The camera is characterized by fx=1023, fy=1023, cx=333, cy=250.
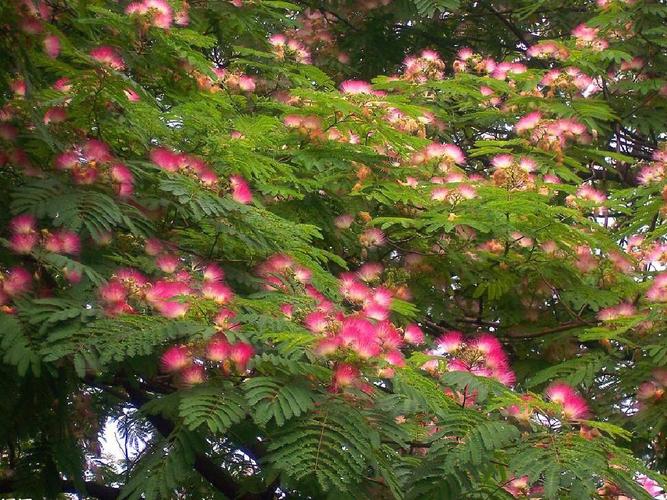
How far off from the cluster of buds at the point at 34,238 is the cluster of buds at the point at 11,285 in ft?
0.32

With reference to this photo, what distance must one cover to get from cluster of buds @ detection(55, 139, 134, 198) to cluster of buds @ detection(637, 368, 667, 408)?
2707 millimetres

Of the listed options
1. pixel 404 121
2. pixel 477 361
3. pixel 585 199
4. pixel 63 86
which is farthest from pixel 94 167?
pixel 585 199

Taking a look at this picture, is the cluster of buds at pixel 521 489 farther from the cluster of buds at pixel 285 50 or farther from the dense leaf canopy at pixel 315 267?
the cluster of buds at pixel 285 50

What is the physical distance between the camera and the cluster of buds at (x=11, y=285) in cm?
361

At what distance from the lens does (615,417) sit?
5.25 m

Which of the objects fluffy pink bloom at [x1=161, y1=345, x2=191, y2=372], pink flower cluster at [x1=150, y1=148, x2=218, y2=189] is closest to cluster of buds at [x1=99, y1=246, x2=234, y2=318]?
fluffy pink bloom at [x1=161, y1=345, x2=191, y2=372]

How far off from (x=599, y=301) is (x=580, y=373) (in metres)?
0.52

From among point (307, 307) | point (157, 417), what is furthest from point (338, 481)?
point (157, 417)

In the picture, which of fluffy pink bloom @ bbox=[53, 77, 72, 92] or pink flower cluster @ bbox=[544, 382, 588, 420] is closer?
pink flower cluster @ bbox=[544, 382, 588, 420]

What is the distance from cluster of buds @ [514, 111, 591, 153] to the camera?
6.36m

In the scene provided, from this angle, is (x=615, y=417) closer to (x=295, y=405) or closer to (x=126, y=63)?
(x=295, y=405)

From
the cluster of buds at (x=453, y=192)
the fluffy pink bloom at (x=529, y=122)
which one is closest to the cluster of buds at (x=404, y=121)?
the cluster of buds at (x=453, y=192)

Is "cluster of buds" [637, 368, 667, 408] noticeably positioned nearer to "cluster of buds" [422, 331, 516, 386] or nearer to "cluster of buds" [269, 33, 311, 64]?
"cluster of buds" [422, 331, 516, 386]

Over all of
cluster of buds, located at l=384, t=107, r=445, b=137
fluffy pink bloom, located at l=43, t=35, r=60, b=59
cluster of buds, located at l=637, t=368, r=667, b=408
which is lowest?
cluster of buds, located at l=637, t=368, r=667, b=408
